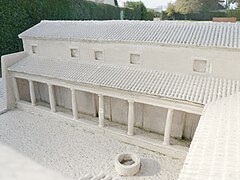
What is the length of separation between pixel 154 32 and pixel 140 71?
2762 mm

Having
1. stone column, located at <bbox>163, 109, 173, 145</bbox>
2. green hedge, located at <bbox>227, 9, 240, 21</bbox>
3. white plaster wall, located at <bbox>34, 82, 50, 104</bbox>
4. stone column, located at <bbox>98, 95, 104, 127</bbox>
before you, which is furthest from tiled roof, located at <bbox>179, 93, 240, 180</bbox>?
green hedge, located at <bbox>227, 9, 240, 21</bbox>

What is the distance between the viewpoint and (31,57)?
2012cm

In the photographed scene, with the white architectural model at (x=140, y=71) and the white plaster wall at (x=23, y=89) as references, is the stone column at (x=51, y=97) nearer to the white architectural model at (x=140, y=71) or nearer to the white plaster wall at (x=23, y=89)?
the white architectural model at (x=140, y=71)

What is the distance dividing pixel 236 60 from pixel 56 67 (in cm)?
1243

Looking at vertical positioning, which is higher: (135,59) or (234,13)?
(234,13)

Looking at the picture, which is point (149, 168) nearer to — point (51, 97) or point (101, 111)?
point (101, 111)

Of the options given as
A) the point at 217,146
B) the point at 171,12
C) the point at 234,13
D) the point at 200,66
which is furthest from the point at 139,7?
the point at 217,146

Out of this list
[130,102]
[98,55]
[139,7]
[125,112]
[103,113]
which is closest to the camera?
[130,102]

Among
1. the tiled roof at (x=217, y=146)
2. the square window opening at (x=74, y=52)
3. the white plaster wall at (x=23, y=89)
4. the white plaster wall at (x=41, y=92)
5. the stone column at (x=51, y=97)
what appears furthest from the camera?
the white plaster wall at (x=23, y=89)

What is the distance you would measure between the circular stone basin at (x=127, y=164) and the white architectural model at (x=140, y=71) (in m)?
1.68

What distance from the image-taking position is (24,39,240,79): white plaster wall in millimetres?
12820

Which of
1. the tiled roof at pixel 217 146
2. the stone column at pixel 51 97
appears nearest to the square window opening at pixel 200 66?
the tiled roof at pixel 217 146

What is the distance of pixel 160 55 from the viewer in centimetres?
1445

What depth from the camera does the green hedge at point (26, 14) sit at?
25.7 meters
